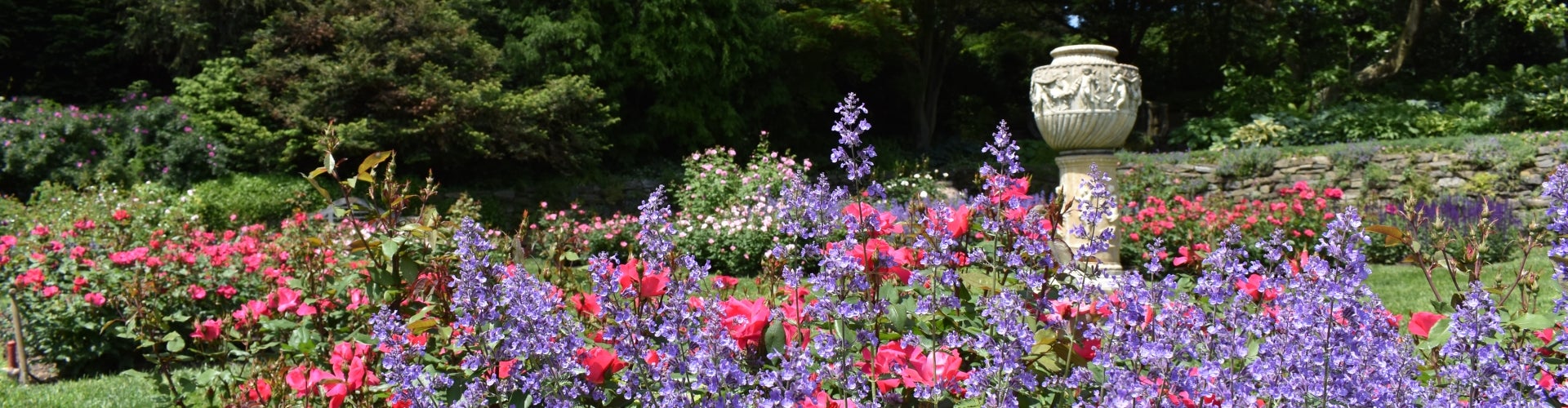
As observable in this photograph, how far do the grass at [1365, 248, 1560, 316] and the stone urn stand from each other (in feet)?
4.50

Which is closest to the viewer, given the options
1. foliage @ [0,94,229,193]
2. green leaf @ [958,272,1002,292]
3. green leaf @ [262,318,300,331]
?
green leaf @ [958,272,1002,292]

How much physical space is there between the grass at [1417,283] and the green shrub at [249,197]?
27.0ft

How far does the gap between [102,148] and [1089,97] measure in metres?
9.67

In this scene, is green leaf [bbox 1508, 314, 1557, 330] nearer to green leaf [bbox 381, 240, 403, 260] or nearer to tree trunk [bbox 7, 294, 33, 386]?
green leaf [bbox 381, 240, 403, 260]

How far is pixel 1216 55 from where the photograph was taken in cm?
1725

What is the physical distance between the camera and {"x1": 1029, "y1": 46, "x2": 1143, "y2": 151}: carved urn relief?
211 inches

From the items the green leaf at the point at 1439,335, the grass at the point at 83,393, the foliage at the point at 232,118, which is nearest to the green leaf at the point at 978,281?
the green leaf at the point at 1439,335

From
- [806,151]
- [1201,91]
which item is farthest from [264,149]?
[1201,91]

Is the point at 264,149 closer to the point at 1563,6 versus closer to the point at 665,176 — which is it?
the point at 665,176

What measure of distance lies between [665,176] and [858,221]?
10.4 metres

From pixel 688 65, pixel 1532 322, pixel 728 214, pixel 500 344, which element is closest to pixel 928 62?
pixel 688 65

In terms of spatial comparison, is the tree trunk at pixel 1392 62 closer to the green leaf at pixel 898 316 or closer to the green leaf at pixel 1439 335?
the green leaf at pixel 1439 335

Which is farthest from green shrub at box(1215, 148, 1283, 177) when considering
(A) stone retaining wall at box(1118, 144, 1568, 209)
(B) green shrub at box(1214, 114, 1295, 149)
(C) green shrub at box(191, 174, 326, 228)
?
(C) green shrub at box(191, 174, 326, 228)

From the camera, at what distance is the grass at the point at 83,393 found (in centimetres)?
355
